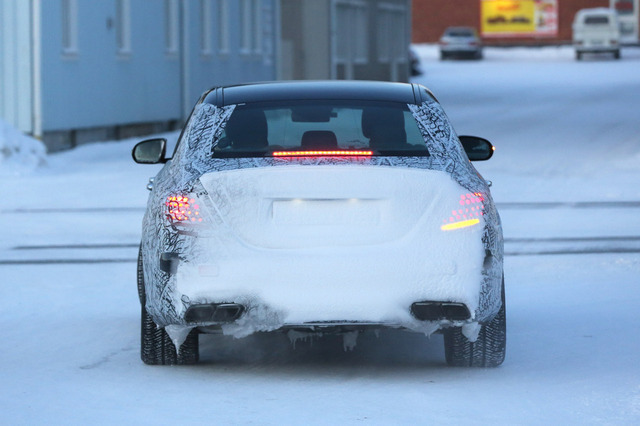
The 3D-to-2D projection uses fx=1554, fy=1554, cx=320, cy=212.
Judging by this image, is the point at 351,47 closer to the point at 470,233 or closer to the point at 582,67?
the point at 582,67

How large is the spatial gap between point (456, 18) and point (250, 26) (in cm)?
4886

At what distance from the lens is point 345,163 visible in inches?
264

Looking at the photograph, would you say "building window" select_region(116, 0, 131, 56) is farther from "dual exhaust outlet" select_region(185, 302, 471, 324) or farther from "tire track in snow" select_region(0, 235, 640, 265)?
"dual exhaust outlet" select_region(185, 302, 471, 324)

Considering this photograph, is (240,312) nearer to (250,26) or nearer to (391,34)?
(250,26)

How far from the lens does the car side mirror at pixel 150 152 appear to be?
8453mm

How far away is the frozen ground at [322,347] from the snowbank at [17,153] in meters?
2.16

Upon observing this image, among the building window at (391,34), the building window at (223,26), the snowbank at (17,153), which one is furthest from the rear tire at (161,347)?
the building window at (391,34)

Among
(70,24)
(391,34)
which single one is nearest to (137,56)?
(70,24)

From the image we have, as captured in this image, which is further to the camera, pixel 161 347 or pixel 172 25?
pixel 172 25

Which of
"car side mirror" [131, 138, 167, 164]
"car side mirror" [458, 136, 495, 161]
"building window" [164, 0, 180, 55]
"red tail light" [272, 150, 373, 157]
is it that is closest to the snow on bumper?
"red tail light" [272, 150, 373, 157]

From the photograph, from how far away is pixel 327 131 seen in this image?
24.0 feet

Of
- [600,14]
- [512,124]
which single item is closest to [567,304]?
[512,124]

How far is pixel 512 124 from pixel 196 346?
23.4 m

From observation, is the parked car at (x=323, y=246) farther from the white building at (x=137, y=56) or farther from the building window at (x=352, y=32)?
the building window at (x=352, y=32)
